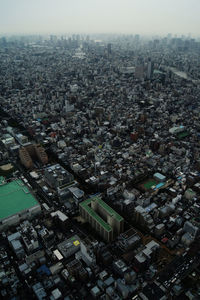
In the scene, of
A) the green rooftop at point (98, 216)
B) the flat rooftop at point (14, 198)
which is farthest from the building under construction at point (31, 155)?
the green rooftop at point (98, 216)

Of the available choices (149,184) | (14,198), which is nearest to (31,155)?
(14,198)

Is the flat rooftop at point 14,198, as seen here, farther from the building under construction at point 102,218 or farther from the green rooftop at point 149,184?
the green rooftop at point 149,184

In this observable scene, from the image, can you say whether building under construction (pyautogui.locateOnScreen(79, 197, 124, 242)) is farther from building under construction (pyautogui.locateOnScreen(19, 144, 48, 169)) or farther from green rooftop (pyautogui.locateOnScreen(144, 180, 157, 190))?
building under construction (pyautogui.locateOnScreen(19, 144, 48, 169))

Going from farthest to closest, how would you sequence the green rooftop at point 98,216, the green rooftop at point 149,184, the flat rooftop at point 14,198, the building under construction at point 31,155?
the building under construction at point 31,155, the green rooftop at point 149,184, the flat rooftop at point 14,198, the green rooftop at point 98,216

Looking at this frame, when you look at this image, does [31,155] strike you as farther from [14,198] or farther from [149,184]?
[149,184]

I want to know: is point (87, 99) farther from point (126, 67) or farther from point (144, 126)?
point (126, 67)

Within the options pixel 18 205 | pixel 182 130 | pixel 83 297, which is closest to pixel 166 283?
pixel 83 297

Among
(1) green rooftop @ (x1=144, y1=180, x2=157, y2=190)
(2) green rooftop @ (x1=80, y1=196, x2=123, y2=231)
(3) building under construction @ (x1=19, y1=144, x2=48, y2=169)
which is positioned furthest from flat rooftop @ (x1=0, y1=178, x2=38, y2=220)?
(1) green rooftop @ (x1=144, y1=180, x2=157, y2=190)

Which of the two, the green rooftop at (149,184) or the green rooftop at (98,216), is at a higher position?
Answer: the green rooftop at (98,216)
